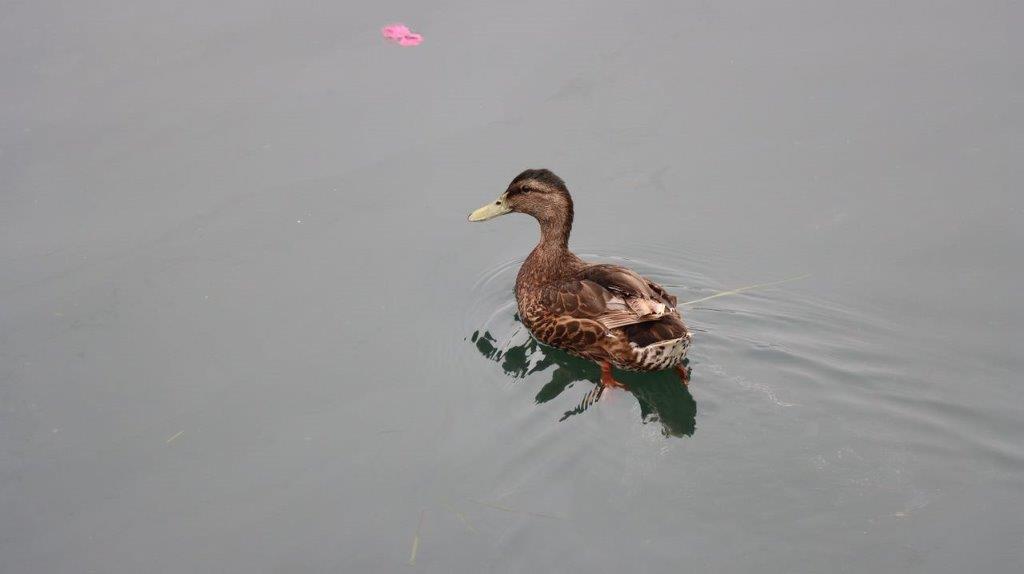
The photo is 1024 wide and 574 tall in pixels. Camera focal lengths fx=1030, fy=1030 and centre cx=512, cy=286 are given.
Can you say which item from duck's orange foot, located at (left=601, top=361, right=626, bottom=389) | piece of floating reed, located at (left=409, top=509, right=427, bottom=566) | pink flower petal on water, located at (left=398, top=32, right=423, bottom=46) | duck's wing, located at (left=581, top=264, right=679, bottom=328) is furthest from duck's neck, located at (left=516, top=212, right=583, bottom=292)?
pink flower petal on water, located at (left=398, top=32, right=423, bottom=46)

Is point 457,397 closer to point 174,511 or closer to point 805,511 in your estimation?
point 174,511

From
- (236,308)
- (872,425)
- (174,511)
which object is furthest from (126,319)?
(872,425)

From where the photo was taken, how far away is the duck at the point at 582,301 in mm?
5945

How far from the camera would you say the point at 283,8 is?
875cm

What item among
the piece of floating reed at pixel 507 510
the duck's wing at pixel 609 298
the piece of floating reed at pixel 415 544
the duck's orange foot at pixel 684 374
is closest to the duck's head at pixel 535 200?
the duck's wing at pixel 609 298

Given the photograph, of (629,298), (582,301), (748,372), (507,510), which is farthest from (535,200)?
(507,510)

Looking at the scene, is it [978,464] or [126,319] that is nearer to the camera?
[978,464]

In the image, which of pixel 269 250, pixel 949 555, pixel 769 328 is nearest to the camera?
pixel 949 555

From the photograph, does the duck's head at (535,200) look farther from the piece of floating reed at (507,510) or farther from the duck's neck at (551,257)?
the piece of floating reed at (507,510)

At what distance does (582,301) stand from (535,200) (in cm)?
78

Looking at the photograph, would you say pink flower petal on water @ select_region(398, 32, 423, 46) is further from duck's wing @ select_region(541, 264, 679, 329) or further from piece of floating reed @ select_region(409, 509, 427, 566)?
piece of floating reed @ select_region(409, 509, 427, 566)

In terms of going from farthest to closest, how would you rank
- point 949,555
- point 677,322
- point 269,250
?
point 269,250 < point 677,322 < point 949,555

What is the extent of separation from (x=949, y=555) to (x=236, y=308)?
171 inches

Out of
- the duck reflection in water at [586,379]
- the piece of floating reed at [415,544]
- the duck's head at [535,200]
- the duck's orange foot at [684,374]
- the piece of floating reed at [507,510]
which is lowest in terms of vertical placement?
the piece of floating reed at [415,544]
